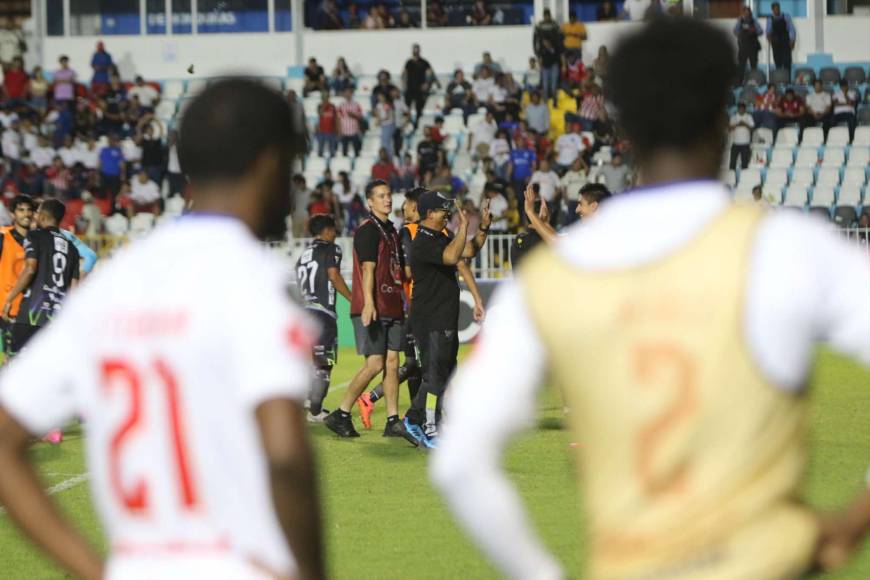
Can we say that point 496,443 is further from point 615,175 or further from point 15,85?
point 15,85

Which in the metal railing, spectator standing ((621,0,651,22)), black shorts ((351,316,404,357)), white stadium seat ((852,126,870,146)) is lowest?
the metal railing

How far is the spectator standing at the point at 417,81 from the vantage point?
32062 mm

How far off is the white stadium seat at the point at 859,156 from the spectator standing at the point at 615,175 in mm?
4820

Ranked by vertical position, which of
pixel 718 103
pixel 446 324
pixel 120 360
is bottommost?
pixel 446 324

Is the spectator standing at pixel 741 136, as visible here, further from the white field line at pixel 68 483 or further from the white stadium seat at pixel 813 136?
the white field line at pixel 68 483

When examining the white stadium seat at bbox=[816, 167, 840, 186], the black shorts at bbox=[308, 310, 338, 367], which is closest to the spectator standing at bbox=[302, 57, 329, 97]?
the white stadium seat at bbox=[816, 167, 840, 186]

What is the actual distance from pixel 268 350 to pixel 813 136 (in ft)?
96.4

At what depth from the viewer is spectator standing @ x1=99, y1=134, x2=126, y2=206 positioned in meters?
30.2

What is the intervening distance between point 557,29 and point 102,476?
2961 centimetres

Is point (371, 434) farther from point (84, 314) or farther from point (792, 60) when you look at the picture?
point (792, 60)

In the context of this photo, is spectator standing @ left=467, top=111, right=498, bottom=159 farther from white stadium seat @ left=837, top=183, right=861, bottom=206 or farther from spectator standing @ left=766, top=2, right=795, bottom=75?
white stadium seat @ left=837, top=183, right=861, bottom=206

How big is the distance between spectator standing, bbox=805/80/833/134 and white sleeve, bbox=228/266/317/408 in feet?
96.4

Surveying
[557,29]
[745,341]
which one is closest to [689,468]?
[745,341]

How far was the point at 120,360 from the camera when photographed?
2955 millimetres
